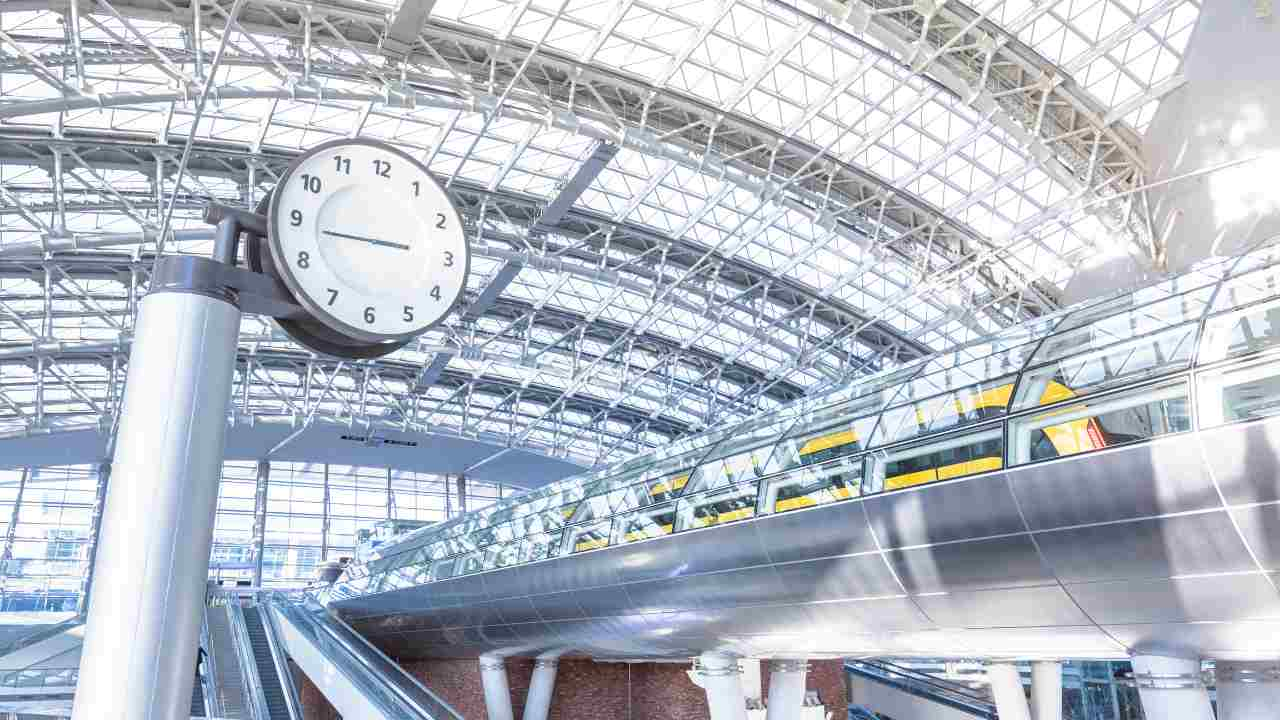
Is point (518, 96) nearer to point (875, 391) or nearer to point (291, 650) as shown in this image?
point (875, 391)

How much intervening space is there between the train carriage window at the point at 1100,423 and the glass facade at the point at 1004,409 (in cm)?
1

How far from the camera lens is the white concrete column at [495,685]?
29078 mm

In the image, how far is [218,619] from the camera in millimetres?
29953

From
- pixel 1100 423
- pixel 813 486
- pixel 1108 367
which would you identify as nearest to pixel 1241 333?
pixel 1108 367

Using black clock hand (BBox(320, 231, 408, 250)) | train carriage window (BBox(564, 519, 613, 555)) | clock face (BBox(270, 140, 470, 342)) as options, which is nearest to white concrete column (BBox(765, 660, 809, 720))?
train carriage window (BBox(564, 519, 613, 555))

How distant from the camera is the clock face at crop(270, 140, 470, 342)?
3.53m

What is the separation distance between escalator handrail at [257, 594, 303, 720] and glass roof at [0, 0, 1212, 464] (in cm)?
1195

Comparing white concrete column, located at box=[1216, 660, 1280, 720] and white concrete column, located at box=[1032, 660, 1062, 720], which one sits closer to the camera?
white concrete column, located at box=[1216, 660, 1280, 720]

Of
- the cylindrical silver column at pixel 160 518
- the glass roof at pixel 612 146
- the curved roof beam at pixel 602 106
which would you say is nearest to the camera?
the cylindrical silver column at pixel 160 518

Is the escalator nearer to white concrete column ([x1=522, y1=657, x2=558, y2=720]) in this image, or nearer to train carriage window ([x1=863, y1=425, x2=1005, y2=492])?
white concrete column ([x1=522, y1=657, x2=558, y2=720])

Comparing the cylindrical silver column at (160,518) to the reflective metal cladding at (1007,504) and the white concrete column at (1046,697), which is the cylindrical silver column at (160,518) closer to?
the reflective metal cladding at (1007,504)

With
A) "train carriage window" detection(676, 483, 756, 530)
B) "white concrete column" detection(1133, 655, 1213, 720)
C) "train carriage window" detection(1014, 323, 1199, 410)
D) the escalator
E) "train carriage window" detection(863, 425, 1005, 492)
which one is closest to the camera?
"train carriage window" detection(1014, 323, 1199, 410)

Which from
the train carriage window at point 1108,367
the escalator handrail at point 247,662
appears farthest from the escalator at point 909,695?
the train carriage window at point 1108,367

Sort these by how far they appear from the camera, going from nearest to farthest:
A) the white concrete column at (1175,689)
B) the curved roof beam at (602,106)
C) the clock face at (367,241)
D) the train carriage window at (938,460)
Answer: the clock face at (367,241) < the train carriage window at (938,460) < the white concrete column at (1175,689) < the curved roof beam at (602,106)
